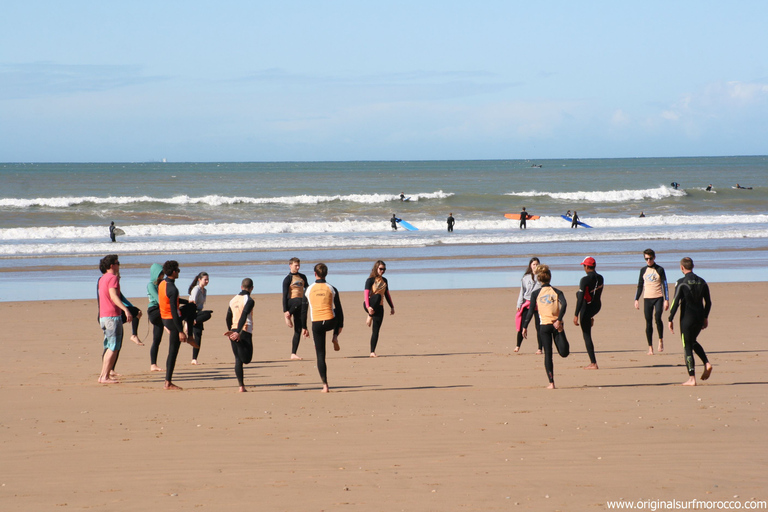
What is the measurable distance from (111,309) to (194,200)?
173ft

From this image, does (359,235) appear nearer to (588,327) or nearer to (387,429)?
(588,327)

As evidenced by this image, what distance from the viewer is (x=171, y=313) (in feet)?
28.6

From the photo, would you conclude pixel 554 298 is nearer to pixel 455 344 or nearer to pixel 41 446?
pixel 455 344

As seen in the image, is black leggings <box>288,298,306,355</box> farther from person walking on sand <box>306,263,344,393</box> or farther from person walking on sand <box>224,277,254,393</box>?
person walking on sand <box>306,263,344,393</box>

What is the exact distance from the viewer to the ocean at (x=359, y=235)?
21.8 meters

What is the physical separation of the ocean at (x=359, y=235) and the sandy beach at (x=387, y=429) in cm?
833

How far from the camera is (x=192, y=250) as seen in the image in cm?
2981

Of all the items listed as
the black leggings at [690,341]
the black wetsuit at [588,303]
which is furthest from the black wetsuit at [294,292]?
the black leggings at [690,341]

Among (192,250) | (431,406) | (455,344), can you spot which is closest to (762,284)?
(455,344)

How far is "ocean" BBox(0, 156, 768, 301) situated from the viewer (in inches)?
860

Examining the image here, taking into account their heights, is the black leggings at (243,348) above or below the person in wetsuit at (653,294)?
below

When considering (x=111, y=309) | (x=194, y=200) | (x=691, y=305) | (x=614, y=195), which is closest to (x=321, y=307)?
(x=111, y=309)

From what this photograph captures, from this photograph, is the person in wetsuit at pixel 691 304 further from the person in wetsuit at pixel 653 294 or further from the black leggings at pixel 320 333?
the black leggings at pixel 320 333

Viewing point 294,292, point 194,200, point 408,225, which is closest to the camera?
point 294,292
